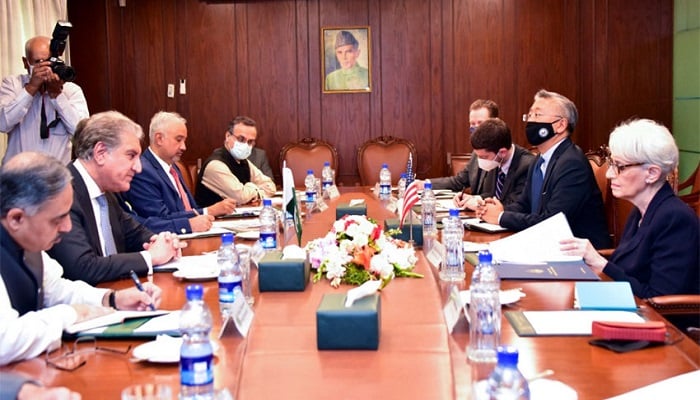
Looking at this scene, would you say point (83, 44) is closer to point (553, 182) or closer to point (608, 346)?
point (553, 182)

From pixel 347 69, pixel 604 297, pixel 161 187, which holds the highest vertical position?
pixel 347 69

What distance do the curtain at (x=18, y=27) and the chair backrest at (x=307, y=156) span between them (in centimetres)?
235

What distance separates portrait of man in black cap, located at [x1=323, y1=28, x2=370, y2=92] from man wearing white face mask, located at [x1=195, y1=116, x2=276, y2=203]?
74.6 inches

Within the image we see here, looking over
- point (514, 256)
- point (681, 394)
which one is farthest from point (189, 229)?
point (681, 394)

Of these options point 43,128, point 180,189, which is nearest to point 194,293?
point 180,189

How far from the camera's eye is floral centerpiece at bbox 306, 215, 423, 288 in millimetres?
2510

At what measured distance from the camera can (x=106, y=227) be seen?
10.6ft

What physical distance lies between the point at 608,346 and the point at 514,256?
1078 mm

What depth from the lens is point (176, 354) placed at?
1.80m

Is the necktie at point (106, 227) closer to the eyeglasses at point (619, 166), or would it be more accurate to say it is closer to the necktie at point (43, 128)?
the eyeglasses at point (619, 166)

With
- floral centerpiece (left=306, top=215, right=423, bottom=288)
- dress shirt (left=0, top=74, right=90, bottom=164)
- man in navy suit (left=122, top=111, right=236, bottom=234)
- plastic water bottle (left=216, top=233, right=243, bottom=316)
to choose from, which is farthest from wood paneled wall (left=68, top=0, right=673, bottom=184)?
plastic water bottle (left=216, top=233, right=243, bottom=316)

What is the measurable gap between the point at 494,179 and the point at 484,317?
130 inches

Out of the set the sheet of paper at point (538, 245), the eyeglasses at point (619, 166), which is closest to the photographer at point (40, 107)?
the sheet of paper at point (538, 245)

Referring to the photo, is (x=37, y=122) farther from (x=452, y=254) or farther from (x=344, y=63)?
(x=452, y=254)
